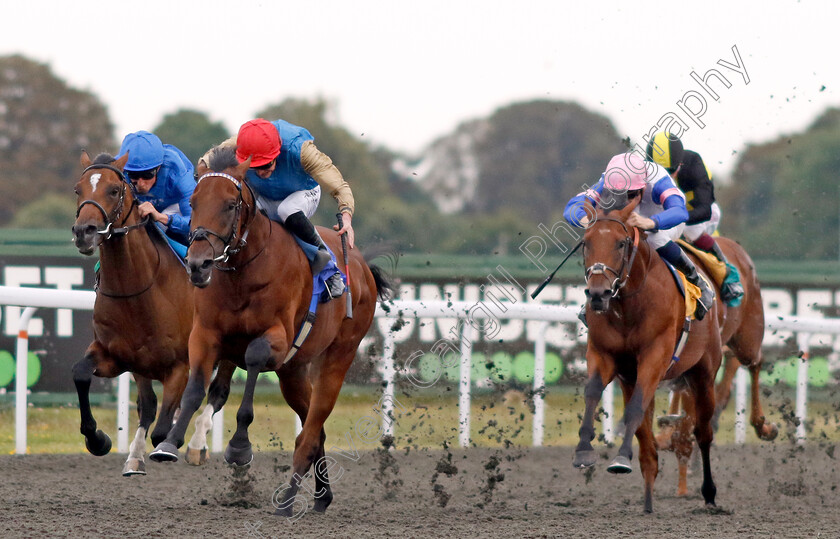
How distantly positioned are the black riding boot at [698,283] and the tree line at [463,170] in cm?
1293

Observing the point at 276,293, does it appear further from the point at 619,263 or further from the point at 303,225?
the point at 619,263

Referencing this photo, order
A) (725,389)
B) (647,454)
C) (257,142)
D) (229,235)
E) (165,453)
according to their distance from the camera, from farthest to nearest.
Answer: (725,389) → (647,454) → (257,142) → (229,235) → (165,453)

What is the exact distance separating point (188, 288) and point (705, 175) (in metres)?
3.06

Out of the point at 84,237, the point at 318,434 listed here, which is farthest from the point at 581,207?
the point at 84,237

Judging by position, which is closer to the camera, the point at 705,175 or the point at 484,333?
the point at 705,175

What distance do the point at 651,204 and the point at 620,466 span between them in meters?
1.60

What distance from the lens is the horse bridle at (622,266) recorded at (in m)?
5.53

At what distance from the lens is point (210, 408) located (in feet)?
22.7

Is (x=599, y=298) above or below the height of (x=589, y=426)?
above

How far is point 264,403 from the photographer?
10.1 m

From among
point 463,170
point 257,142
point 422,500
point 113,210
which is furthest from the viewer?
point 463,170

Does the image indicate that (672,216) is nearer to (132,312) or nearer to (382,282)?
(382,282)

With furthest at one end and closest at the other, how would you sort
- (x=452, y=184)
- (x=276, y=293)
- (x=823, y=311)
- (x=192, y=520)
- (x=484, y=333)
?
(x=452, y=184) → (x=823, y=311) → (x=484, y=333) → (x=192, y=520) → (x=276, y=293)

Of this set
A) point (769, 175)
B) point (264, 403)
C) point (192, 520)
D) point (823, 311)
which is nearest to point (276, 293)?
point (192, 520)
